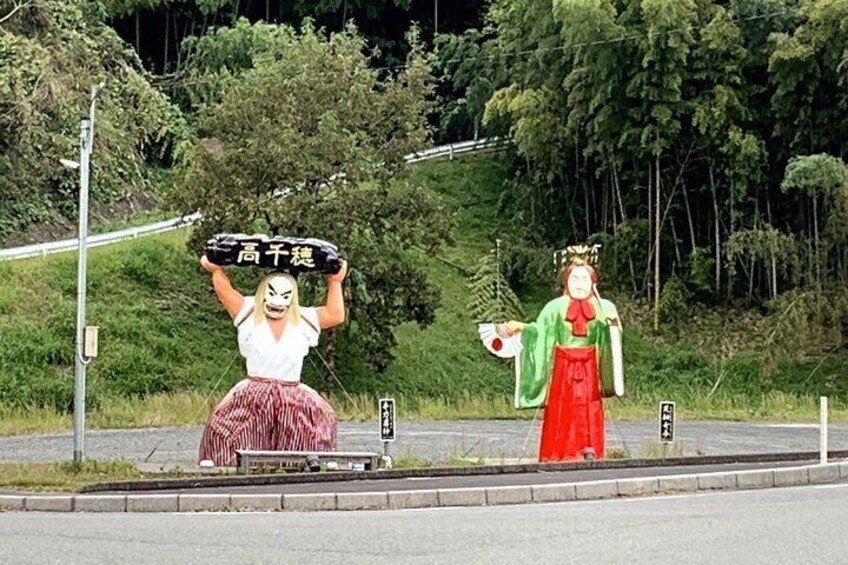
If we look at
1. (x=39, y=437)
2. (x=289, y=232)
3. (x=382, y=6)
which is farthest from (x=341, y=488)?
(x=382, y=6)

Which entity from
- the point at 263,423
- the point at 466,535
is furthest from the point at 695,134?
the point at 466,535

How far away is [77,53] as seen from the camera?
31.1 metres

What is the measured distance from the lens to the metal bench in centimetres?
1381

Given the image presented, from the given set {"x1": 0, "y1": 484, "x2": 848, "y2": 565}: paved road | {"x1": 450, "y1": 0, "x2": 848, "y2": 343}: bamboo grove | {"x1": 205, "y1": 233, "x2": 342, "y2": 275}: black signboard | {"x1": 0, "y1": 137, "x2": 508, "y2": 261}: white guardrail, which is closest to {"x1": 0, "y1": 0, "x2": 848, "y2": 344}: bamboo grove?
{"x1": 450, "y1": 0, "x2": 848, "y2": 343}: bamboo grove

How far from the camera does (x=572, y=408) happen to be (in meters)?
15.3

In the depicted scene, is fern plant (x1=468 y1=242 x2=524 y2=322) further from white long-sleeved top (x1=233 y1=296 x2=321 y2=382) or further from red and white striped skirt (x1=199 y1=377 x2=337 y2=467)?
red and white striped skirt (x1=199 y1=377 x2=337 y2=467)

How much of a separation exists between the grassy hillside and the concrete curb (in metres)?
12.5

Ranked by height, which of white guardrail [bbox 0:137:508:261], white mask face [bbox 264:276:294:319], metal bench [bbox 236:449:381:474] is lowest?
metal bench [bbox 236:449:381:474]

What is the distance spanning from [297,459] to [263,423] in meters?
0.77

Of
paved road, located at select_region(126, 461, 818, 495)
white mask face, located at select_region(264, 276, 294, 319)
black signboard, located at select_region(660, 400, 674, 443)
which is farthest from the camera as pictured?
black signboard, located at select_region(660, 400, 674, 443)

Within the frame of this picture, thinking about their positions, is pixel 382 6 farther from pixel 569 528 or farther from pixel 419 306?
pixel 569 528

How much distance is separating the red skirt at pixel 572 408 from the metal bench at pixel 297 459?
8.14 ft

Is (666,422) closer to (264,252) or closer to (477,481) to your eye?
(477,481)

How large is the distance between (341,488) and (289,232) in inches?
584
